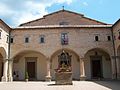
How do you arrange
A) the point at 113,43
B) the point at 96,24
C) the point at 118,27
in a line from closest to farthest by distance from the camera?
the point at 118,27 < the point at 113,43 < the point at 96,24

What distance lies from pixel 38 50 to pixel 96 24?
318 inches

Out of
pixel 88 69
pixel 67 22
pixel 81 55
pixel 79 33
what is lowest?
pixel 88 69

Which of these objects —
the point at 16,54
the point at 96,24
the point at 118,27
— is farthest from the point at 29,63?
the point at 118,27

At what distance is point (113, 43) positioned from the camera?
2378 cm

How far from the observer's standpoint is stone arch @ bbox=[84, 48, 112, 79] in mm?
26000

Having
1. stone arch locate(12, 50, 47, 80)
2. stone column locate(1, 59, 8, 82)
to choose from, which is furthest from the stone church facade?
stone arch locate(12, 50, 47, 80)

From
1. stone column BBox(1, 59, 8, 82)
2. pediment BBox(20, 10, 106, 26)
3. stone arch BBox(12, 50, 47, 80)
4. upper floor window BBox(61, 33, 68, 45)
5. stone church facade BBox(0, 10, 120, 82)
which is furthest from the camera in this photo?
pediment BBox(20, 10, 106, 26)

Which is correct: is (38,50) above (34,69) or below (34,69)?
above

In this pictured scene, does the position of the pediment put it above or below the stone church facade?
above

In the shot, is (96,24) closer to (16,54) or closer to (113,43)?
(113,43)

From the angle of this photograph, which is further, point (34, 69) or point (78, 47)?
point (34, 69)

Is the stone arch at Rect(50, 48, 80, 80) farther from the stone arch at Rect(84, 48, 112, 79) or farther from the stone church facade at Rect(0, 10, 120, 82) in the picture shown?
the stone arch at Rect(84, 48, 112, 79)

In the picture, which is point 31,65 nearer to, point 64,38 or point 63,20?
point 64,38

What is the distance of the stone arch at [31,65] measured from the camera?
26406 millimetres
